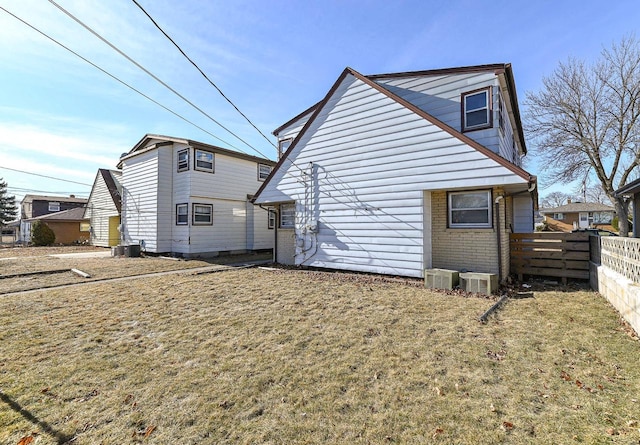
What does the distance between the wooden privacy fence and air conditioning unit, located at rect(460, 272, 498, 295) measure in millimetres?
2303

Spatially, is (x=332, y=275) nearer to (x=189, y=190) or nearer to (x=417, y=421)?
(x=417, y=421)

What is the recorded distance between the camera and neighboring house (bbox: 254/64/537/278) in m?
8.42

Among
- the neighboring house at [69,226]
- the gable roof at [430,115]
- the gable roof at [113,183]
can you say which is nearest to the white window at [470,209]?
the gable roof at [430,115]

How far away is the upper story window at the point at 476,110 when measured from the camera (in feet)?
29.0

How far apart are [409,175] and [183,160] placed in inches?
507

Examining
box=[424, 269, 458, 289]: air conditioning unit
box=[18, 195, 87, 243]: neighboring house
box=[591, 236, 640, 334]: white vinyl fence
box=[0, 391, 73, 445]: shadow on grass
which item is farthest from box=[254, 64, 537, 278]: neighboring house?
box=[18, 195, 87, 243]: neighboring house

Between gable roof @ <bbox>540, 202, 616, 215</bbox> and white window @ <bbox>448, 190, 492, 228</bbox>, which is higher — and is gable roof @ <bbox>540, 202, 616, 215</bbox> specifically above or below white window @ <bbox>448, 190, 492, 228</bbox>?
above

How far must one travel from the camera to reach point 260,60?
10258mm

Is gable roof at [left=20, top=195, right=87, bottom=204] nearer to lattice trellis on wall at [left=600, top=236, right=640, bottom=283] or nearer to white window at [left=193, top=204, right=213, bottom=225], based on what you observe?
white window at [left=193, top=204, right=213, bottom=225]

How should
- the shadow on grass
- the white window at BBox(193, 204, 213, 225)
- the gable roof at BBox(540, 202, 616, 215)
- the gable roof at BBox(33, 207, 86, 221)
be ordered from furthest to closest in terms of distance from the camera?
the gable roof at BBox(540, 202, 616, 215) < the gable roof at BBox(33, 207, 86, 221) < the white window at BBox(193, 204, 213, 225) < the shadow on grass


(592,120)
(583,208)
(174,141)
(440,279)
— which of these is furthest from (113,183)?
(583,208)

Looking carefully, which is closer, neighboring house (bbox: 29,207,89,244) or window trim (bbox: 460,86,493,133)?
window trim (bbox: 460,86,493,133)

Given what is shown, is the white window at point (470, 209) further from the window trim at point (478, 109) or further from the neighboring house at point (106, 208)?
the neighboring house at point (106, 208)

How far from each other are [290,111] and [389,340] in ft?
41.5
